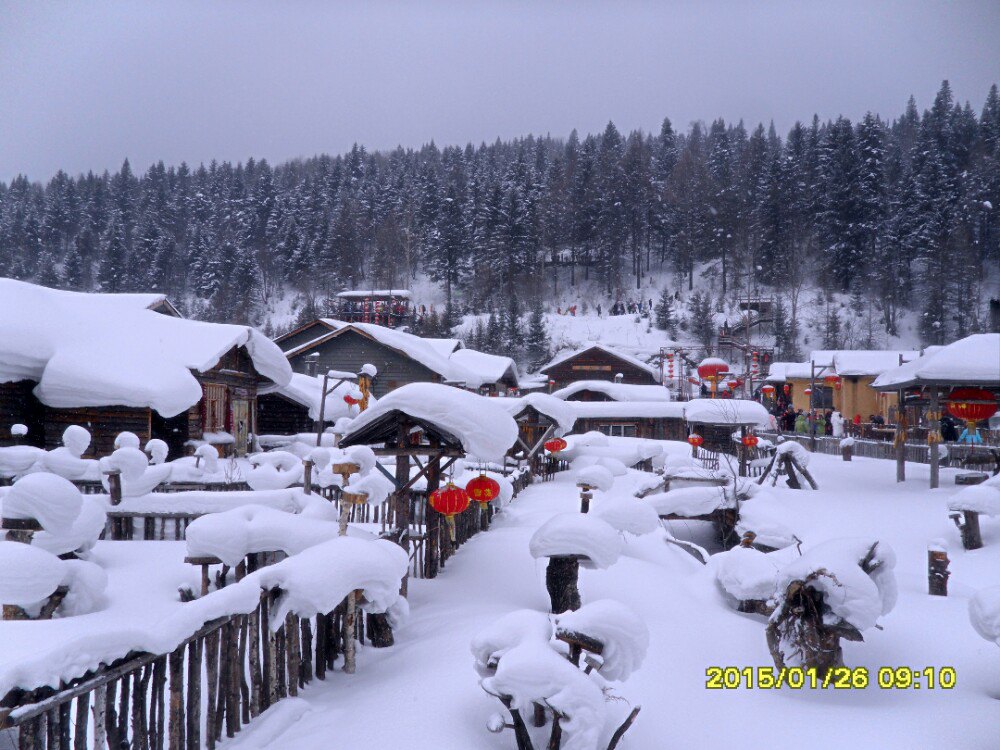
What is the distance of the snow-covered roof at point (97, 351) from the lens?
664 inches

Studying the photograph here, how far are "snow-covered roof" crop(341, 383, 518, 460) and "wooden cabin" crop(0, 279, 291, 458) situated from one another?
1132 centimetres

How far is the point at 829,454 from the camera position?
27.7 m

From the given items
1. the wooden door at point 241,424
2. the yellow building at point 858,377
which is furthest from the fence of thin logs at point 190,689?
the yellow building at point 858,377

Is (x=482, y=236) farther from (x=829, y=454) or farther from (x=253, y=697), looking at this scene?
(x=253, y=697)

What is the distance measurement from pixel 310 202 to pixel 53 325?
6513 centimetres

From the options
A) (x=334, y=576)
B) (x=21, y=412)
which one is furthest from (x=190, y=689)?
(x=21, y=412)

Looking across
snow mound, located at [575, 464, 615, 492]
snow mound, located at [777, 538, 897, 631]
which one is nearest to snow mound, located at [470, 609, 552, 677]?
snow mound, located at [777, 538, 897, 631]

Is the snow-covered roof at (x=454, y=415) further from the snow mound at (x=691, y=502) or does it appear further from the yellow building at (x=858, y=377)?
the yellow building at (x=858, y=377)

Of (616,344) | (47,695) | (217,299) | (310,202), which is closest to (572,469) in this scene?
(47,695)

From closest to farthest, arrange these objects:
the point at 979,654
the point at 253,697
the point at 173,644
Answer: the point at 173,644, the point at 253,697, the point at 979,654

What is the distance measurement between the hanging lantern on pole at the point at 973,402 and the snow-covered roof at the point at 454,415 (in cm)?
1559

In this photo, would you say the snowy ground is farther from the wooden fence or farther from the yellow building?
the yellow building

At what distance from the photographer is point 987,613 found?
6594 mm

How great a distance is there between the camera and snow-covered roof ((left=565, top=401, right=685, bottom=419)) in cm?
3209
